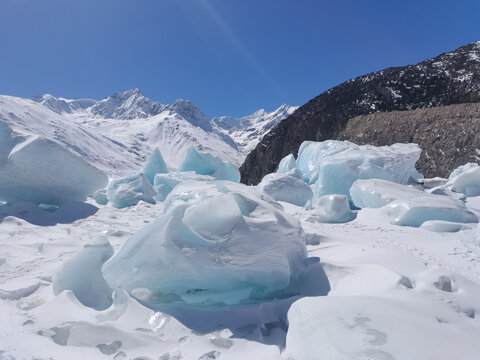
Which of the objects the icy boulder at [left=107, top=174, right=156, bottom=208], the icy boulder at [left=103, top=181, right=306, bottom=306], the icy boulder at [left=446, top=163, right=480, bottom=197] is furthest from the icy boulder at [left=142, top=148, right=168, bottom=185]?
the icy boulder at [left=103, top=181, right=306, bottom=306]

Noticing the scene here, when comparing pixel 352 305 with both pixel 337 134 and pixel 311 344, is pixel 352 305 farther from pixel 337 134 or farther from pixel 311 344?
pixel 337 134

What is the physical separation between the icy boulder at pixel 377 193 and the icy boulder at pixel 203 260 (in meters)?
4.10

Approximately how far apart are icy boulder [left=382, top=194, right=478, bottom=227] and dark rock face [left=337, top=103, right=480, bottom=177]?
402 inches

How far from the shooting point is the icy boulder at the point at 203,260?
8.06 ft

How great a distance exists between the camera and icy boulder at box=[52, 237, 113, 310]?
2551 mm

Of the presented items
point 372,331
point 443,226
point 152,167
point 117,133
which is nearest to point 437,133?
point 443,226

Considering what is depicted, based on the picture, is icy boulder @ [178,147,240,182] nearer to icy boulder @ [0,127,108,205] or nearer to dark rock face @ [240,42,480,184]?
icy boulder @ [0,127,108,205]

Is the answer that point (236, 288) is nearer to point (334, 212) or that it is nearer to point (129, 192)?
point (334, 212)

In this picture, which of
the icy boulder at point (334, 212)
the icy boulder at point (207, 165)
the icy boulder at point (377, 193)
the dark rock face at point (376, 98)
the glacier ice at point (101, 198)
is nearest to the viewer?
the icy boulder at point (334, 212)

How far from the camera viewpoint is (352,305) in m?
1.86

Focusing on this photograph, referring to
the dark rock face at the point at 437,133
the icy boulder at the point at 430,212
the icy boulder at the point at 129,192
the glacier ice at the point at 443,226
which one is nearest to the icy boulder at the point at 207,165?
the icy boulder at the point at 129,192

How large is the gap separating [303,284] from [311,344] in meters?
1.14

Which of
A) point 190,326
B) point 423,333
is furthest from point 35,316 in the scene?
point 423,333

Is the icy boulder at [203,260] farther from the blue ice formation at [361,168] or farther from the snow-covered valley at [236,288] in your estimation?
the blue ice formation at [361,168]
